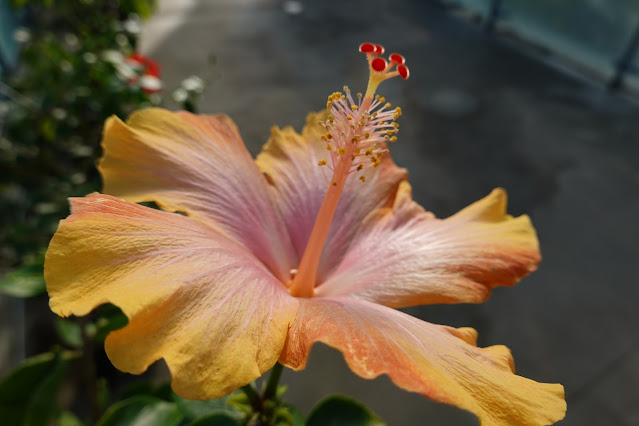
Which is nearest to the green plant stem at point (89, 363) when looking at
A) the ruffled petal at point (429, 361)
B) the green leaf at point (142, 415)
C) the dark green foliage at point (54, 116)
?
the green leaf at point (142, 415)

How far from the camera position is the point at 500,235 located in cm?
70

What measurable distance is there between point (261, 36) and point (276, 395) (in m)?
4.20

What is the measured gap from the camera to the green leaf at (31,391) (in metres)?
0.84

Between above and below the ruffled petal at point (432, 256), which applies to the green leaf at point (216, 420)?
below

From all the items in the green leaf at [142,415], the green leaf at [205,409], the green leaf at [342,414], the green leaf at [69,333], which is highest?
the green leaf at [342,414]

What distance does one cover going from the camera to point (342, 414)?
65cm

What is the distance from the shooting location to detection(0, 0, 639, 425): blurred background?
1395mm

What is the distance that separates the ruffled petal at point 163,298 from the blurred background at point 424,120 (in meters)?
0.35

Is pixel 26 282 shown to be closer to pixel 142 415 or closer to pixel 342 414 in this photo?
pixel 142 415

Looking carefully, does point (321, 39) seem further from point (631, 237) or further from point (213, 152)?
point (213, 152)

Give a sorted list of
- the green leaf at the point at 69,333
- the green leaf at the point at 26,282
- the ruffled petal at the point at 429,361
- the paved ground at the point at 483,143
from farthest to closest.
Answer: the paved ground at the point at 483,143 → the green leaf at the point at 69,333 → the green leaf at the point at 26,282 → the ruffled petal at the point at 429,361

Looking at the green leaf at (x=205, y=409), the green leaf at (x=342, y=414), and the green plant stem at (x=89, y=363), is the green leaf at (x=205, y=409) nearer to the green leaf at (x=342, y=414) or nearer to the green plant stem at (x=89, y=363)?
the green leaf at (x=342, y=414)

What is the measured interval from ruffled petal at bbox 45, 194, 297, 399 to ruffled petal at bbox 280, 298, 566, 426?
4 cm

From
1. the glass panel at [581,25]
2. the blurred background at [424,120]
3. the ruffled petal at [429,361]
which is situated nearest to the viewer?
the ruffled petal at [429,361]
